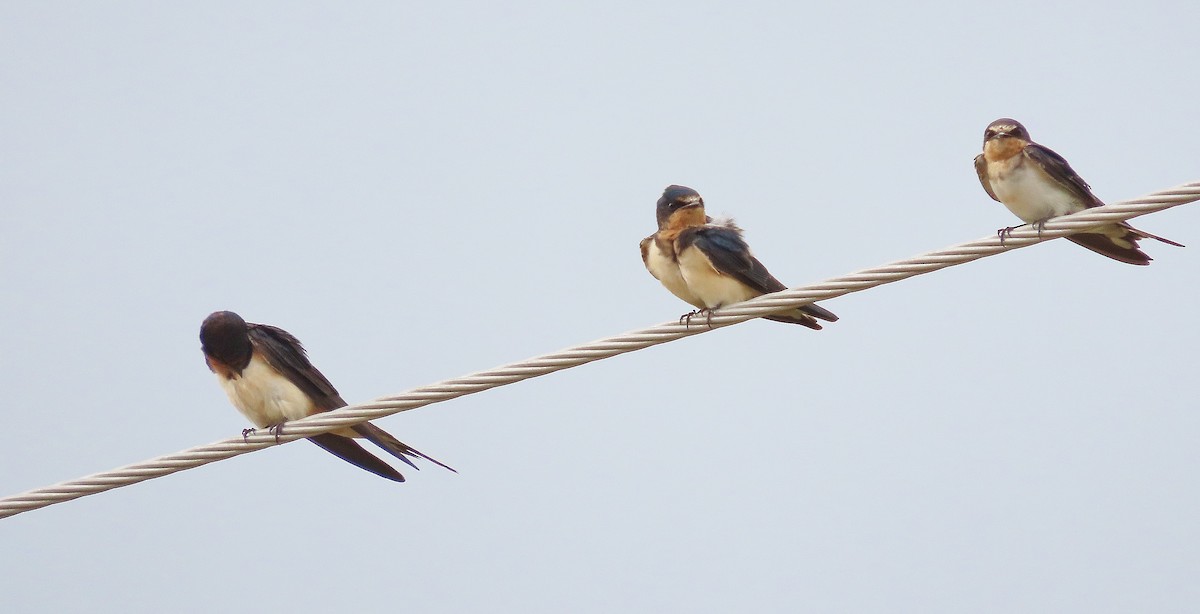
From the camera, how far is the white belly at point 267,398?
721cm

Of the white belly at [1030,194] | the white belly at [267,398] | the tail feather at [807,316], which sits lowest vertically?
the white belly at [267,398]

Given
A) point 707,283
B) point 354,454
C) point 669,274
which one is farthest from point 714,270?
point 354,454

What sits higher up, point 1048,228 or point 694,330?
point 1048,228

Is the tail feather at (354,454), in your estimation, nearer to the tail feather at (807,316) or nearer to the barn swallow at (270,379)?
the barn swallow at (270,379)

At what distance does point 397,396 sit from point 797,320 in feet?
7.15

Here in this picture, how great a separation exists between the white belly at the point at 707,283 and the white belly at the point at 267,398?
5.82 ft

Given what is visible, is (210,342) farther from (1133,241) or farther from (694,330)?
(1133,241)

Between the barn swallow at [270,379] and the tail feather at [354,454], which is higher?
the barn swallow at [270,379]

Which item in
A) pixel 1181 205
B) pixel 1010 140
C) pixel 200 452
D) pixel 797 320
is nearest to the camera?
pixel 1181 205

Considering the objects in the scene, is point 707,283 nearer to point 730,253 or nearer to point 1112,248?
point 730,253

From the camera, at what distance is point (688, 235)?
720 centimetres

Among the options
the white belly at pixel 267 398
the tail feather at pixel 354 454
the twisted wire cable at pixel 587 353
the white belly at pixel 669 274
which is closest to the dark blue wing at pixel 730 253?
the white belly at pixel 669 274

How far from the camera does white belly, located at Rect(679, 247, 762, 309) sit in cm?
709

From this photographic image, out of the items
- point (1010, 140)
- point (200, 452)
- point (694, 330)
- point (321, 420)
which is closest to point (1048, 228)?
point (694, 330)
